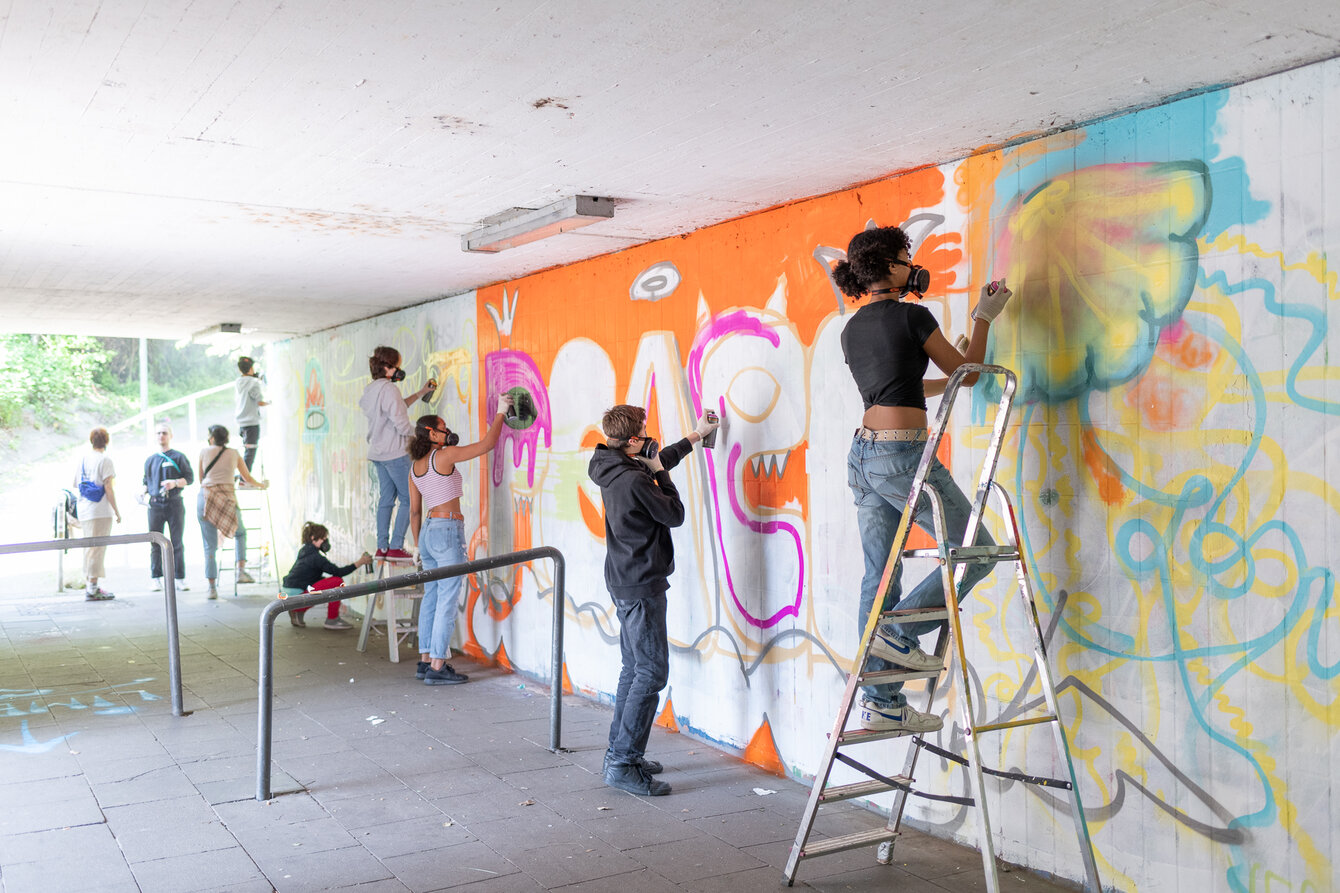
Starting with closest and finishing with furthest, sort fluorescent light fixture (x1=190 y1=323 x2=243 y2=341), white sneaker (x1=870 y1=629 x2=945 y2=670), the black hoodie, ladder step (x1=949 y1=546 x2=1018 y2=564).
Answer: ladder step (x1=949 y1=546 x2=1018 y2=564)
white sneaker (x1=870 y1=629 x2=945 y2=670)
the black hoodie
fluorescent light fixture (x1=190 y1=323 x2=243 y2=341)

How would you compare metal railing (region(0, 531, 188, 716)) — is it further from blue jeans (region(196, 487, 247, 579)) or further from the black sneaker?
blue jeans (region(196, 487, 247, 579))

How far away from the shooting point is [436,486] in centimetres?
715

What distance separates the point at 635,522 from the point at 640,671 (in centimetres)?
71

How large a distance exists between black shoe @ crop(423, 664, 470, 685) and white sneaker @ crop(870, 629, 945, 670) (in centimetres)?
434

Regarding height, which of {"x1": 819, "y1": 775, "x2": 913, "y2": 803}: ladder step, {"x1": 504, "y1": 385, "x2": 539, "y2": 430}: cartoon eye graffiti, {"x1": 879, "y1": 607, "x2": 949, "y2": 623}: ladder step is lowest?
{"x1": 819, "y1": 775, "x2": 913, "y2": 803}: ladder step

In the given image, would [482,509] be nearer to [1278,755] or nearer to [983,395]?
[983,395]

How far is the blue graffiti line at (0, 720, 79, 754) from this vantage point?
554 centimetres

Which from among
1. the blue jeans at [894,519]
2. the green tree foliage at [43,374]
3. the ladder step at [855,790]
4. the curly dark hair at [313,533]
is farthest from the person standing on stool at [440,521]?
the green tree foliage at [43,374]

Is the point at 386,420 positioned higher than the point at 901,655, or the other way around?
the point at 386,420

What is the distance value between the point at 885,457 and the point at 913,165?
1337mm

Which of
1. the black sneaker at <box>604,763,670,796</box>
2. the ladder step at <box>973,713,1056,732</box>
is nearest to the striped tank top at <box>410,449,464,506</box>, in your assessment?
the black sneaker at <box>604,763,670,796</box>

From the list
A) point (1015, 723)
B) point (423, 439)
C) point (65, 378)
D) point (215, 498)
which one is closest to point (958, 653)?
point (1015, 723)

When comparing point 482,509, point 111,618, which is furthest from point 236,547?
point 482,509

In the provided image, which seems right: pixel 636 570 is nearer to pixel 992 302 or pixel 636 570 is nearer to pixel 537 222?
pixel 537 222
